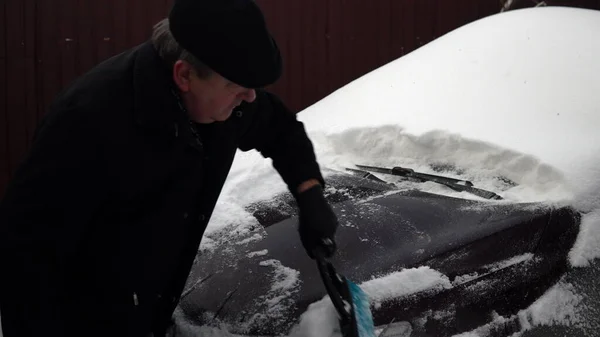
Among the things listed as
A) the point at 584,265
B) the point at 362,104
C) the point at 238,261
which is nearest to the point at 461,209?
the point at 584,265

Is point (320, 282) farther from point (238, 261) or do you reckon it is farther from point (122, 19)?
point (122, 19)

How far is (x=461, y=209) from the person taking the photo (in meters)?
2.10

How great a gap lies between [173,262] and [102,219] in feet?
0.88

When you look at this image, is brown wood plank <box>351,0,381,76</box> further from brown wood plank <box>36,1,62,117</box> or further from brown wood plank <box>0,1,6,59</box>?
brown wood plank <box>0,1,6,59</box>

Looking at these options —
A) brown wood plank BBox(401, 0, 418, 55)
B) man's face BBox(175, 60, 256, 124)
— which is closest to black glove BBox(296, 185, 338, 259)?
man's face BBox(175, 60, 256, 124)

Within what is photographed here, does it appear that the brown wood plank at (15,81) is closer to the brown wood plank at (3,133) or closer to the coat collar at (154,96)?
the brown wood plank at (3,133)

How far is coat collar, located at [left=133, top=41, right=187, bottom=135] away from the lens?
1.42m

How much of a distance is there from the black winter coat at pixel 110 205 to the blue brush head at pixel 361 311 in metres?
0.43

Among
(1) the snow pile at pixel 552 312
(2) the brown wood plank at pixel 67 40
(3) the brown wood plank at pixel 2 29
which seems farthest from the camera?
(2) the brown wood plank at pixel 67 40

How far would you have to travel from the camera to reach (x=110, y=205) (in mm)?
1423

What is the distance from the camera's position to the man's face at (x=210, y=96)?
1.44 metres

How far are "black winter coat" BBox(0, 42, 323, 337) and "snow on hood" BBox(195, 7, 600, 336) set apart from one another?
60cm

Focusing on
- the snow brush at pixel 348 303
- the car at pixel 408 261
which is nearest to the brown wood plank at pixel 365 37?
the car at pixel 408 261

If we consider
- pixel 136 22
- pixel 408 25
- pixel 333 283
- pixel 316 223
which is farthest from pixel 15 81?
pixel 333 283
